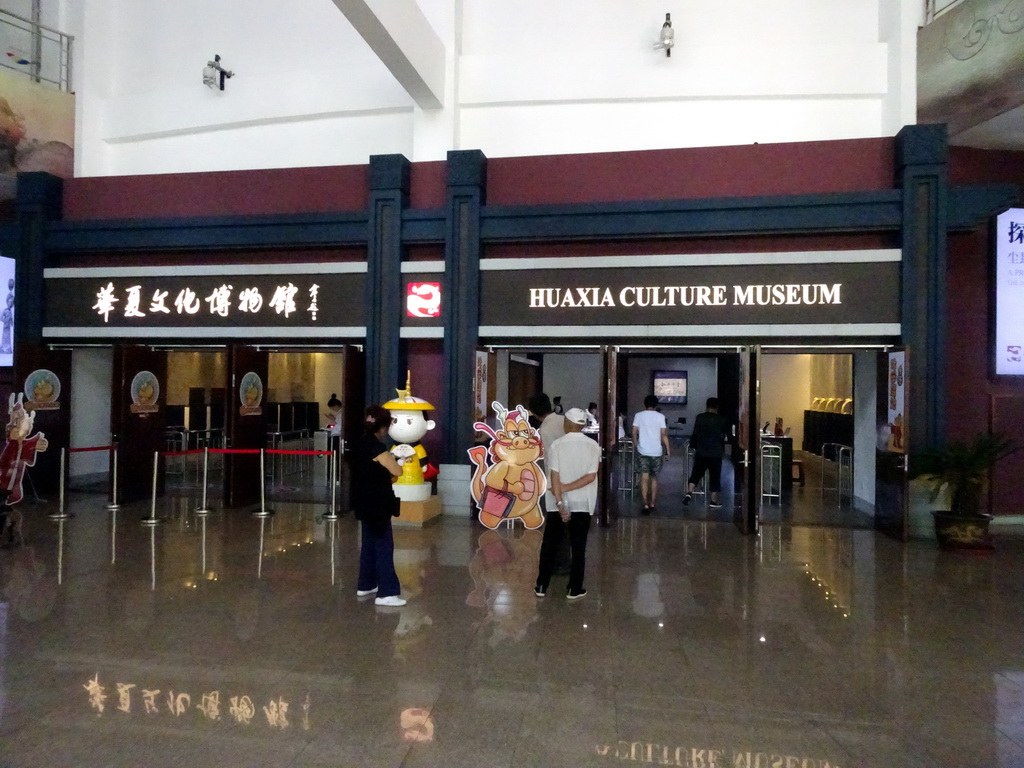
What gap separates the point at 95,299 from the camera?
9.52 m

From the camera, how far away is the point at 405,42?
7777 mm

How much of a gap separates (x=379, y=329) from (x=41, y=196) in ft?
17.8

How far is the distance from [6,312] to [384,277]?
5.72 m

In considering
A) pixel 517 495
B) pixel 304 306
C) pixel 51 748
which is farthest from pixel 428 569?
pixel 304 306

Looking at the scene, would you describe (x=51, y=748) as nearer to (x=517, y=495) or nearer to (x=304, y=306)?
(x=517, y=495)

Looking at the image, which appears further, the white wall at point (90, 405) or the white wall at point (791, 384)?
the white wall at point (791, 384)

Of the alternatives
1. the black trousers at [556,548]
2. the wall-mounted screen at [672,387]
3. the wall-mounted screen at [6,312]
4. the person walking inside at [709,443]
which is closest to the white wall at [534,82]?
the wall-mounted screen at [6,312]

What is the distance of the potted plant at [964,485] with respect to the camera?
22.1ft

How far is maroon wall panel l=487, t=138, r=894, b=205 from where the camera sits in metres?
8.03

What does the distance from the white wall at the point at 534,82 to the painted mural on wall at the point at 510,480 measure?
4218 mm

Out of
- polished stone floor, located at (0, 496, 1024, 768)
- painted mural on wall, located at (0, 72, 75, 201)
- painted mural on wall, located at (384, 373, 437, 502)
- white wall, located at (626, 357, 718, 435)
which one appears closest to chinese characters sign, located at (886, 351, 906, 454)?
polished stone floor, located at (0, 496, 1024, 768)

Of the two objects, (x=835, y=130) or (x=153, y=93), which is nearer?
(x=835, y=130)

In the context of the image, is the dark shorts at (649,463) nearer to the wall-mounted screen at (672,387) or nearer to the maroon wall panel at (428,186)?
the maroon wall panel at (428,186)

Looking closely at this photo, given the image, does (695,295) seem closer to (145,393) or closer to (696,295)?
(696,295)
